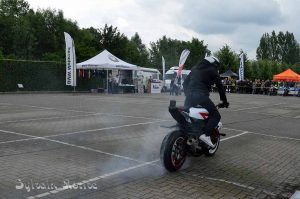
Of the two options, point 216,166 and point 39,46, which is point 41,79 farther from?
point 39,46

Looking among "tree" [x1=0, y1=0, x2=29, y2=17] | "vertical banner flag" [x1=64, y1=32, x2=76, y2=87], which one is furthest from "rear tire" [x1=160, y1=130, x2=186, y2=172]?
"tree" [x1=0, y1=0, x2=29, y2=17]

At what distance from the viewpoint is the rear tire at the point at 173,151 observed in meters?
6.20

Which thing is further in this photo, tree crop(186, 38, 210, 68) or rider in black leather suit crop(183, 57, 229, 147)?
tree crop(186, 38, 210, 68)

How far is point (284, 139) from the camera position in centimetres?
1041

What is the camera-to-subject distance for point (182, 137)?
21.3 feet

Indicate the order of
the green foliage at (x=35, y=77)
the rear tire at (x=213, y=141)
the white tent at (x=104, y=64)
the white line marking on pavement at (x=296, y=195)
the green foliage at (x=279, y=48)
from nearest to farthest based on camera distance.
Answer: the white line marking on pavement at (x=296, y=195) → the rear tire at (x=213, y=141) → the green foliage at (x=35, y=77) → the white tent at (x=104, y=64) → the green foliage at (x=279, y=48)

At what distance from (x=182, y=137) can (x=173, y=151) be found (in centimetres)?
30

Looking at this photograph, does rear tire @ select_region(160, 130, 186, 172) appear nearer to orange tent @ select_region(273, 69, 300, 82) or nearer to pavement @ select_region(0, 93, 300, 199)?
pavement @ select_region(0, 93, 300, 199)

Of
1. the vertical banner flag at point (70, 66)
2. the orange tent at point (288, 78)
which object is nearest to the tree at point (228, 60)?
the orange tent at point (288, 78)

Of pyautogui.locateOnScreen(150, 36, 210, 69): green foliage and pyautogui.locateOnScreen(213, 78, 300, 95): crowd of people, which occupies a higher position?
pyautogui.locateOnScreen(150, 36, 210, 69): green foliage

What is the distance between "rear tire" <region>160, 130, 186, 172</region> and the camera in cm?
620

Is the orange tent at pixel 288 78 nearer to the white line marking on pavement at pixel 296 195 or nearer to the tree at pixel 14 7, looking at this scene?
the white line marking on pavement at pixel 296 195

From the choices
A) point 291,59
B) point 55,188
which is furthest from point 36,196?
point 291,59

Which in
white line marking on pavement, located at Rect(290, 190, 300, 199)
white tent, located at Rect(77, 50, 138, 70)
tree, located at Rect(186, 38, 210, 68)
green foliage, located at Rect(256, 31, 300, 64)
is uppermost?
green foliage, located at Rect(256, 31, 300, 64)
